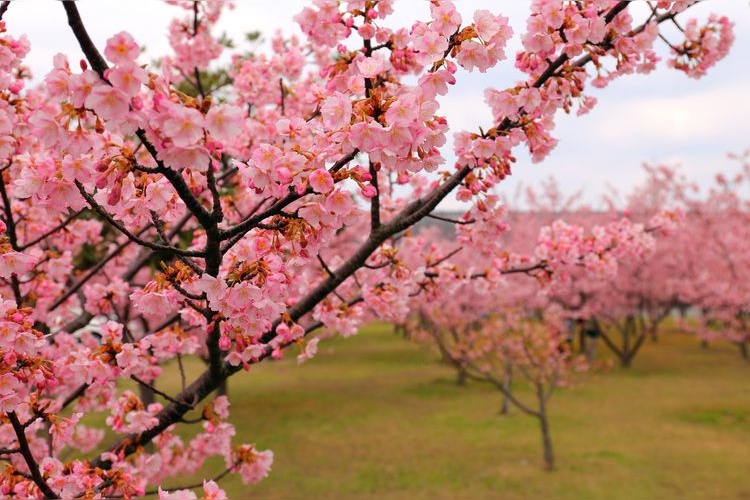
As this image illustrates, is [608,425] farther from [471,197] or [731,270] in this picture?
[471,197]

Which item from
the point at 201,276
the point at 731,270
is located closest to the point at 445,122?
the point at 201,276

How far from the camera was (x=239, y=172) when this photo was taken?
9.60ft

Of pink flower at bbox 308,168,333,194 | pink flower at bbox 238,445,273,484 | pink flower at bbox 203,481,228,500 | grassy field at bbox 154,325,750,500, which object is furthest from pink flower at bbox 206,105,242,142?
grassy field at bbox 154,325,750,500

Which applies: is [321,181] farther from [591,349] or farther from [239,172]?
[591,349]

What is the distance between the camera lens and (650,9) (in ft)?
11.0

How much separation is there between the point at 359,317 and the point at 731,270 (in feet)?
Answer: 60.0

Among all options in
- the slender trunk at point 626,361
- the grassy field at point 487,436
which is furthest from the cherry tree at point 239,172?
the slender trunk at point 626,361

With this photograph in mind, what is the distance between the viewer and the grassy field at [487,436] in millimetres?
9258

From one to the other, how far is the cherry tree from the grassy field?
571 centimetres

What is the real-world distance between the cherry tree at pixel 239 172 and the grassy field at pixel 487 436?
571 cm

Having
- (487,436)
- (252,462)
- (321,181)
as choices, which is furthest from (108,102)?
(487,436)

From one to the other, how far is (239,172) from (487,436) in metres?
10.3

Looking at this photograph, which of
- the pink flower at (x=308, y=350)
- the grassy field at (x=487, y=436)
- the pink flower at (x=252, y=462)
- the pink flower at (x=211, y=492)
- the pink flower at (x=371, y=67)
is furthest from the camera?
the grassy field at (x=487, y=436)

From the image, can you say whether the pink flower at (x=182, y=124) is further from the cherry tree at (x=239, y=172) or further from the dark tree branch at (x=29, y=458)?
the dark tree branch at (x=29, y=458)
